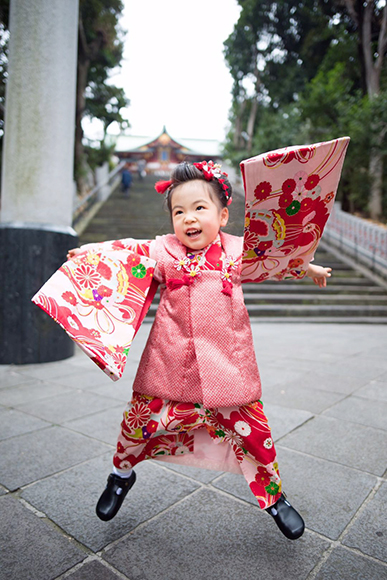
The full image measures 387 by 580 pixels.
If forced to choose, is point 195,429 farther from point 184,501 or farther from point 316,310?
point 316,310

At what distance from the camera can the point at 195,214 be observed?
163 centimetres

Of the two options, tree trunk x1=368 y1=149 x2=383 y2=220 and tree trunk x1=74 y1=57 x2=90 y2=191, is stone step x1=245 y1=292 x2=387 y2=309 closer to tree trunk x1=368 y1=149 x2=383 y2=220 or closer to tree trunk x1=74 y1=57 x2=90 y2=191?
tree trunk x1=368 y1=149 x2=383 y2=220

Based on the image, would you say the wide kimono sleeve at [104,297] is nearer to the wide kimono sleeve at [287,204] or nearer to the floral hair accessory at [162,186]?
the floral hair accessory at [162,186]

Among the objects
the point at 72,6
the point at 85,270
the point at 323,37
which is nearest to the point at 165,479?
the point at 85,270

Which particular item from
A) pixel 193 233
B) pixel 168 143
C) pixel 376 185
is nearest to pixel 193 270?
pixel 193 233

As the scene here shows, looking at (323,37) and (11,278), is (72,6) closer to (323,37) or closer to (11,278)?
(11,278)

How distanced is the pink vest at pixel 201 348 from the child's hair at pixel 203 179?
10.7 inches

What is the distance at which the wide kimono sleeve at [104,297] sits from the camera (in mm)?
1477

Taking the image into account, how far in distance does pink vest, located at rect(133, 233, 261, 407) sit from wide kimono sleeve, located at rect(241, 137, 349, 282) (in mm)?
142

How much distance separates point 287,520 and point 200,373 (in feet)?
1.95

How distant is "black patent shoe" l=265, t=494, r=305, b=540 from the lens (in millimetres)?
1472

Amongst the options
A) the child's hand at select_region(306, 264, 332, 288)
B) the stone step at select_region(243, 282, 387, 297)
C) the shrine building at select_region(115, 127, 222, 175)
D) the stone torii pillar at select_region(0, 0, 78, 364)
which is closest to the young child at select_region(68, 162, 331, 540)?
the child's hand at select_region(306, 264, 332, 288)

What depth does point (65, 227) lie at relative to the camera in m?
4.20

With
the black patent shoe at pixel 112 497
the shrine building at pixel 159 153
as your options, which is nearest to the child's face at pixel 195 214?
the black patent shoe at pixel 112 497
